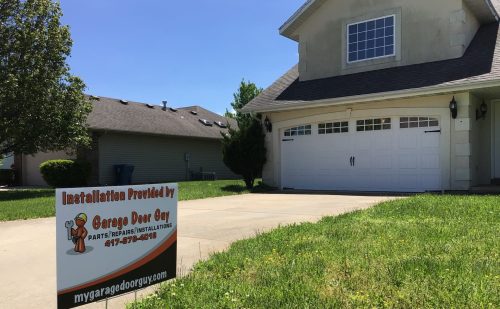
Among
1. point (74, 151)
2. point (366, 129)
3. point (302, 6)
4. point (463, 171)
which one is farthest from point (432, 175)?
point (74, 151)

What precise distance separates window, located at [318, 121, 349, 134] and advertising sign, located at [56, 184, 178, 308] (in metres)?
12.1

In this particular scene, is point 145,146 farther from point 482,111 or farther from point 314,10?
point 482,111

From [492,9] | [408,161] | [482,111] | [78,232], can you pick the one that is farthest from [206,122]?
[78,232]

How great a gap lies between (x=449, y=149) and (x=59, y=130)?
549 inches

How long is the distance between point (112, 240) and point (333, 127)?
13.1 meters

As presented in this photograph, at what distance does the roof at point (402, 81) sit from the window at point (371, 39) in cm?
69

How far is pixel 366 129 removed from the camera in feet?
50.1

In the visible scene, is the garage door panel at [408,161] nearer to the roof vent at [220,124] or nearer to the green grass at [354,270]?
the green grass at [354,270]

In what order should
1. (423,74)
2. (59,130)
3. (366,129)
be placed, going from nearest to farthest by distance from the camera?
(423,74) → (366,129) → (59,130)

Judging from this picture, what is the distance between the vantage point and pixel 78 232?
3.54 meters

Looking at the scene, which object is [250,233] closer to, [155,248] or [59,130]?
[155,248]

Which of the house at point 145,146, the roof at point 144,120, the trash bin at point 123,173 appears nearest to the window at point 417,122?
the house at point 145,146

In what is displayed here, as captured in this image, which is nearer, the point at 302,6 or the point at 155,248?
the point at 155,248

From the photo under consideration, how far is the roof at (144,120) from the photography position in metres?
22.4
